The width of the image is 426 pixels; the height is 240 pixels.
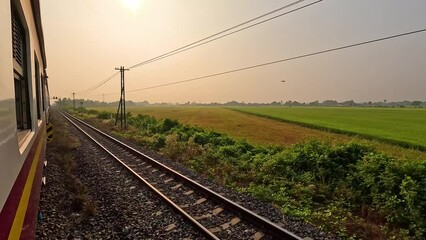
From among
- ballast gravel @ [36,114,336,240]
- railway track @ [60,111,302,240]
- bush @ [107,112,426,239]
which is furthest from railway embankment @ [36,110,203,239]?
bush @ [107,112,426,239]

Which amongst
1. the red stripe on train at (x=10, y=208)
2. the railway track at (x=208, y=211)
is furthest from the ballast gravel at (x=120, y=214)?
the red stripe on train at (x=10, y=208)

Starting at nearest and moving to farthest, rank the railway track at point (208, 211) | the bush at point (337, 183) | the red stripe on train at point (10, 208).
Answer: the red stripe on train at point (10, 208) < the railway track at point (208, 211) < the bush at point (337, 183)

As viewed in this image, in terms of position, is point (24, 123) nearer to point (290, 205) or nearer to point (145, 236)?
point (145, 236)

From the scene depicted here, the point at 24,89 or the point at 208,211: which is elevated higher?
the point at 24,89

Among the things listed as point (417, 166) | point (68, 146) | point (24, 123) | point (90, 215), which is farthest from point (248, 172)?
point (68, 146)

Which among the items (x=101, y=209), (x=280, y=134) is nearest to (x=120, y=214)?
(x=101, y=209)

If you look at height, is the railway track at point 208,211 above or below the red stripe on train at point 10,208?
below

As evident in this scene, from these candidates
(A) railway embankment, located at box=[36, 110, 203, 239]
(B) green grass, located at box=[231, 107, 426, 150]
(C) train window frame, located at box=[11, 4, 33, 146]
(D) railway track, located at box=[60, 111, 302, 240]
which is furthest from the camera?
(B) green grass, located at box=[231, 107, 426, 150]

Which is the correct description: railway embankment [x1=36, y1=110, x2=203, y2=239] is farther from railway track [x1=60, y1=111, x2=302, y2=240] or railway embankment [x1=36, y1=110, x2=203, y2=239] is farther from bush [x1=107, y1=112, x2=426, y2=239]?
bush [x1=107, y1=112, x2=426, y2=239]

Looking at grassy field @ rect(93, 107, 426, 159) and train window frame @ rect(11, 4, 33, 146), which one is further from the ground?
train window frame @ rect(11, 4, 33, 146)

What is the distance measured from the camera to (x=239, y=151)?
49.2 ft

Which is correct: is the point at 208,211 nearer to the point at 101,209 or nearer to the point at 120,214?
the point at 120,214

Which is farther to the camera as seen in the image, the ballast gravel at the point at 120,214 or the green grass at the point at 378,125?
the green grass at the point at 378,125

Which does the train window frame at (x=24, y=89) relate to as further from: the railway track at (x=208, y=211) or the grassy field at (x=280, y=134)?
the grassy field at (x=280, y=134)
